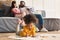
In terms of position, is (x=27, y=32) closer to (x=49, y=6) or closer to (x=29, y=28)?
(x=29, y=28)

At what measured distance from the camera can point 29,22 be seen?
2.86 meters

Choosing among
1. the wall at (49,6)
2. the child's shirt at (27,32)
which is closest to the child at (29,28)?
the child's shirt at (27,32)

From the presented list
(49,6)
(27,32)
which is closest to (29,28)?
(27,32)

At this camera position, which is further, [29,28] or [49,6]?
[49,6]

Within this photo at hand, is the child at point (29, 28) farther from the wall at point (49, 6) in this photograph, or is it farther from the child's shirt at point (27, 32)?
the wall at point (49, 6)

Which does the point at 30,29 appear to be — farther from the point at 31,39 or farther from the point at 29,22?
the point at 31,39

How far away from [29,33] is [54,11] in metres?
5.88

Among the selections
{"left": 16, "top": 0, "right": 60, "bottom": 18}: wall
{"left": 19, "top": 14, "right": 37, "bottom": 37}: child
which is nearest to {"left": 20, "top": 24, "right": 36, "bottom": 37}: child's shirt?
{"left": 19, "top": 14, "right": 37, "bottom": 37}: child

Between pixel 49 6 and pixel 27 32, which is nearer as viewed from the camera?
pixel 27 32

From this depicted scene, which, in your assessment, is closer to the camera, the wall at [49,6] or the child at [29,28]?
the child at [29,28]

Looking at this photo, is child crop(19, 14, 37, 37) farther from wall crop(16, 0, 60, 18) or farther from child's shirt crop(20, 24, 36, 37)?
wall crop(16, 0, 60, 18)

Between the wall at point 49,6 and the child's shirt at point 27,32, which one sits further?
the wall at point 49,6

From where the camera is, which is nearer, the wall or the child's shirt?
the child's shirt

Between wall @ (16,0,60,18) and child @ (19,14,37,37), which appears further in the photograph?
wall @ (16,0,60,18)
